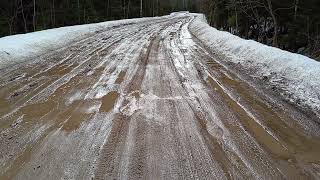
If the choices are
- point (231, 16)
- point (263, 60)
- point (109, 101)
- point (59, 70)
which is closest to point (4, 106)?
point (109, 101)

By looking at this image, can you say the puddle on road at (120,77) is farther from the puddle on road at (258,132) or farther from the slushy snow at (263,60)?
the slushy snow at (263,60)

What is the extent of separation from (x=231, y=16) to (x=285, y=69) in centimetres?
2215

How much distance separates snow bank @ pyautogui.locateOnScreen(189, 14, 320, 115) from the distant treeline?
20.9 feet

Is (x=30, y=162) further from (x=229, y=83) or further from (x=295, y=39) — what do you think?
(x=295, y=39)

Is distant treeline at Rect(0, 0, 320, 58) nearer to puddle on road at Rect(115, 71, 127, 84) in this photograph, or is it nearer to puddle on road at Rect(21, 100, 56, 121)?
puddle on road at Rect(115, 71, 127, 84)

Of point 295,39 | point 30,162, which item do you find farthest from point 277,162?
point 295,39

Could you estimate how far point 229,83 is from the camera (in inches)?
299

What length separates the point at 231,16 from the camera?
29188 millimetres

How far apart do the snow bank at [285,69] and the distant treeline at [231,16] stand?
637cm

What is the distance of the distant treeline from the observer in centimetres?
1836

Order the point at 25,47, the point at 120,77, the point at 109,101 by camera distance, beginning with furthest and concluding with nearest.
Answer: the point at 25,47, the point at 120,77, the point at 109,101

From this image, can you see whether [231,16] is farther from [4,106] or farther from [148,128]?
[148,128]

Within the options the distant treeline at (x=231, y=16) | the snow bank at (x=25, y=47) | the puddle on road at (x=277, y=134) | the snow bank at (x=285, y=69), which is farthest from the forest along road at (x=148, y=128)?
the distant treeline at (x=231, y=16)

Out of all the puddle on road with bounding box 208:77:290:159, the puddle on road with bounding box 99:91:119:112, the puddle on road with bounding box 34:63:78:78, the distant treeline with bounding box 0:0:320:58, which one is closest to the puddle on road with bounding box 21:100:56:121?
the puddle on road with bounding box 99:91:119:112
